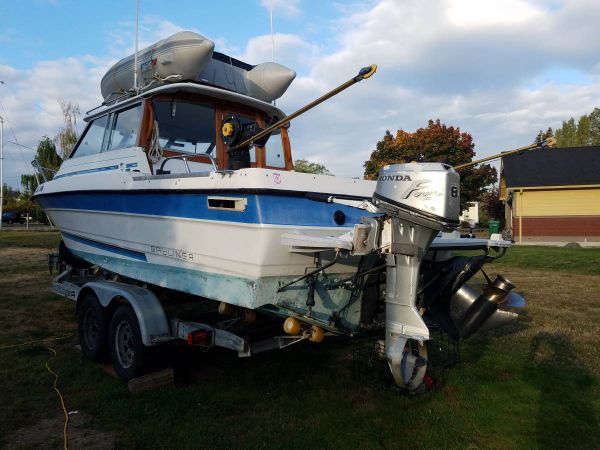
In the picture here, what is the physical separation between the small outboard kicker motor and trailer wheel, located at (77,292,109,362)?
2.84 meters

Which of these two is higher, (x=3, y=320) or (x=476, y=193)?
(x=476, y=193)

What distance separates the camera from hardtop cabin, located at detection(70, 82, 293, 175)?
4.69 m

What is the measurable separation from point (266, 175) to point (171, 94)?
2107 mm

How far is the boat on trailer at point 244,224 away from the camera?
10.7 feet

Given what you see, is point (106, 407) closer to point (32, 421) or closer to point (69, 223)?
point (32, 421)

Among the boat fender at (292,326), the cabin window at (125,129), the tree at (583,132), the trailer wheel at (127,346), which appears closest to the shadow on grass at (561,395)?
the boat fender at (292,326)

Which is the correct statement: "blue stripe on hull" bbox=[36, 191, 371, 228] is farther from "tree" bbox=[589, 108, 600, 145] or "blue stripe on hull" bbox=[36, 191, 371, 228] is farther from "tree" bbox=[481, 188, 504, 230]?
"tree" bbox=[589, 108, 600, 145]

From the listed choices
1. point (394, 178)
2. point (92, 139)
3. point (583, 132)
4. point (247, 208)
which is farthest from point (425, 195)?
point (583, 132)

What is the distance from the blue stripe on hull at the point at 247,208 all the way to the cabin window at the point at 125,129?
25.7 inches

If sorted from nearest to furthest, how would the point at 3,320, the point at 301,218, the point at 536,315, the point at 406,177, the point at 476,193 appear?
the point at 406,177 → the point at 301,218 → the point at 3,320 → the point at 536,315 → the point at 476,193

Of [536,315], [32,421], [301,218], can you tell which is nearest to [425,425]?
[301,218]

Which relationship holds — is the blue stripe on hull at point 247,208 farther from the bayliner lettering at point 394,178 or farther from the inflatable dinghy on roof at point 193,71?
the inflatable dinghy on roof at point 193,71

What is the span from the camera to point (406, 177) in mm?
3143

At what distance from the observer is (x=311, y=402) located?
390 centimetres
